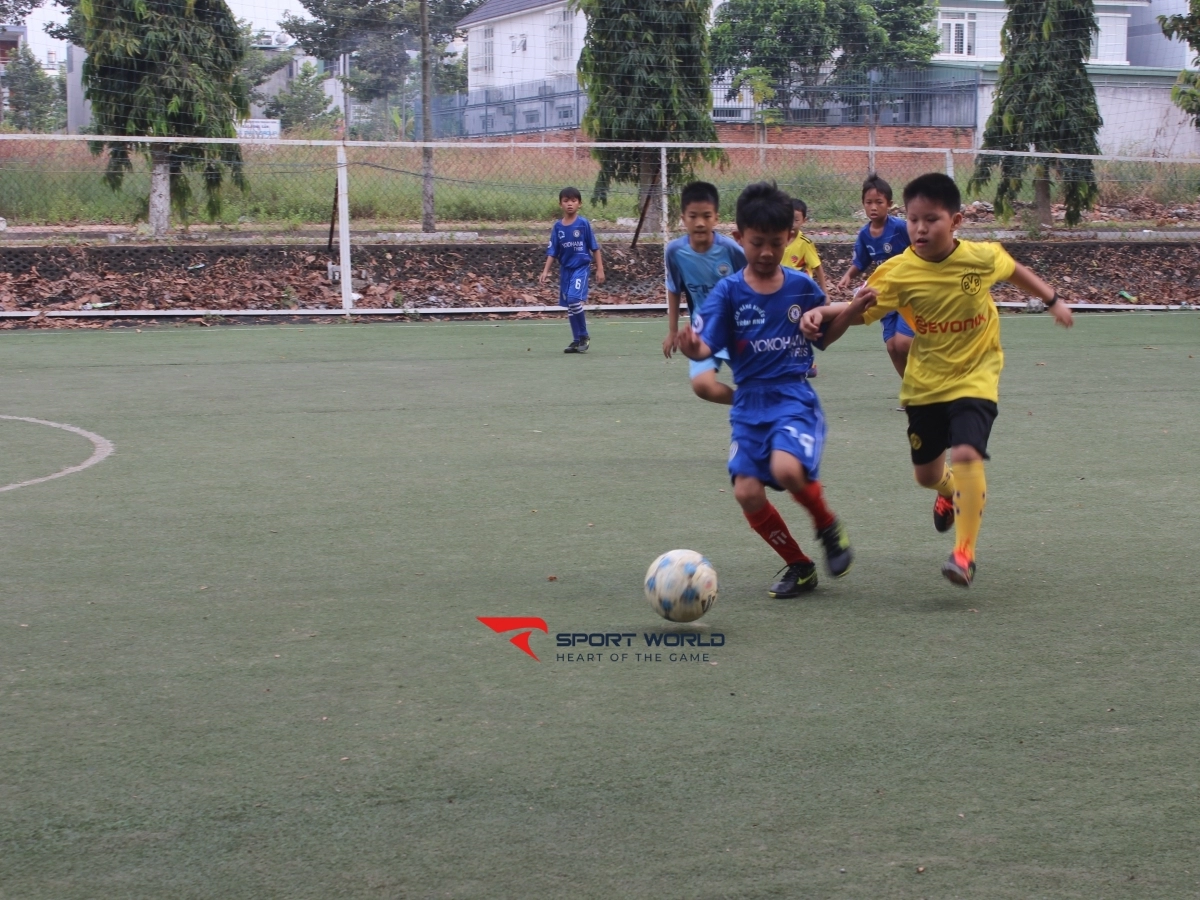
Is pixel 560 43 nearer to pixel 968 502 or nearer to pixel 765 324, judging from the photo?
pixel 765 324

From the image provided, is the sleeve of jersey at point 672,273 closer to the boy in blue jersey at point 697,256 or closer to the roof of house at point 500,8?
the boy in blue jersey at point 697,256

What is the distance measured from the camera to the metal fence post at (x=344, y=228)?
54.9ft

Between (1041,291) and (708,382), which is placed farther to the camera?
(1041,291)

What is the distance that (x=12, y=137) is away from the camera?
54.0ft

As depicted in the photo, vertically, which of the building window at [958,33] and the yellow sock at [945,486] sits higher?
the building window at [958,33]

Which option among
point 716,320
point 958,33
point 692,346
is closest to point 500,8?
point 958,33

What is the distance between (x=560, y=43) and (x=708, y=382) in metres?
39.2

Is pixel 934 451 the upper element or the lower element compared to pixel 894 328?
lower

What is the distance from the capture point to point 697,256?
6613 millimetres

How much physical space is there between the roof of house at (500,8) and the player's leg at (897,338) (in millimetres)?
36925

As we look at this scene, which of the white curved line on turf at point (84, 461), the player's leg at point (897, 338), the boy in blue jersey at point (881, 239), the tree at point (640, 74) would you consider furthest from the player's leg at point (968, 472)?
the tree at point (640, 74)

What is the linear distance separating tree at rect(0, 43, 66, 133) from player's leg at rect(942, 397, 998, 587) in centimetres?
2758

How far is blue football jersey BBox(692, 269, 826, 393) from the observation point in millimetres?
4867

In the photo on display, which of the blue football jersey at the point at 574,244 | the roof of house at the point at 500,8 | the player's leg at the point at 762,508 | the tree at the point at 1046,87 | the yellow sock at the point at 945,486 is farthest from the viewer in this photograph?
the roof of house at the point at 500,8
